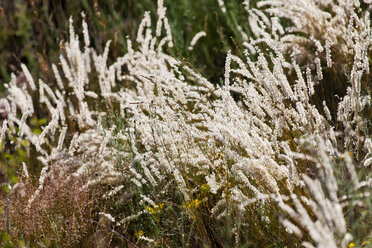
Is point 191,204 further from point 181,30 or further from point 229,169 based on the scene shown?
point 181,30

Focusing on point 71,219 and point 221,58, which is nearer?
point 71,219

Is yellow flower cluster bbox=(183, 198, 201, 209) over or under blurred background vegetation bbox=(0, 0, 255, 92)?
under

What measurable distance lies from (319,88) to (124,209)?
147 cm

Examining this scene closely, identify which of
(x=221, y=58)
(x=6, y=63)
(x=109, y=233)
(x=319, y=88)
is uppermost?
(x=6, y=63)

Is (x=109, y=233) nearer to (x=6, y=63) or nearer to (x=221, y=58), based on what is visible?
(x=221, y=58)

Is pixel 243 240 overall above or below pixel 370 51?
below

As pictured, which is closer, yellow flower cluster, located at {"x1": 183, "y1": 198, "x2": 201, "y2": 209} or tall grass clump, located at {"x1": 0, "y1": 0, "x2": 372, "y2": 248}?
tall grass clump, located at {"x1": 0, "y1": 0, "x2": 372, "y2": 248}

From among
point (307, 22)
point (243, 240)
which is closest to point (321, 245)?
point (243, 240)

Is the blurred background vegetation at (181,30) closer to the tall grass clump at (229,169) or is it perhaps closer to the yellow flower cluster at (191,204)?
the tall grass clump at (229,169)

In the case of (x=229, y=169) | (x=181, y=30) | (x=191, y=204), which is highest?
(x=181, y=30)

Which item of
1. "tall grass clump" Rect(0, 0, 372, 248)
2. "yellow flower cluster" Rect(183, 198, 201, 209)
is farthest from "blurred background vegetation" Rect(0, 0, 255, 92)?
"yellow flower cluster" Rect(183, 198, 201, 209)

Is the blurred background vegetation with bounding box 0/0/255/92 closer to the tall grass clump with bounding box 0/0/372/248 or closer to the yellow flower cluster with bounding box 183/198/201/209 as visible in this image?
the tall grass clump with bounding box 0/0/372/248

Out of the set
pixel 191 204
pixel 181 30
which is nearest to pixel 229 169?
pixel 191 204

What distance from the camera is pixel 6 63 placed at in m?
5.61
